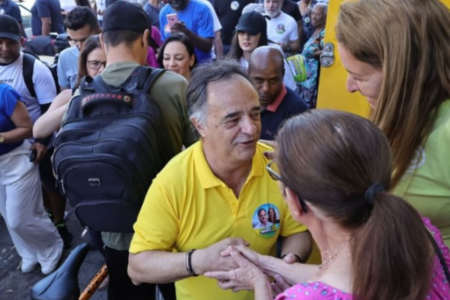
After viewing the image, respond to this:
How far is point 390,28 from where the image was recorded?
1304 mm

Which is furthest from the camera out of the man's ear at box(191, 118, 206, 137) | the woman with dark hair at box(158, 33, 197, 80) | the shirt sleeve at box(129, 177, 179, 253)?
the woman with dark hair at box(158, 33, 197, 80)

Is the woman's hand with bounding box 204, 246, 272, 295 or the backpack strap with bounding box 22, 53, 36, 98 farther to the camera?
the backpack strap with bounding box 22, 53, 36, 98

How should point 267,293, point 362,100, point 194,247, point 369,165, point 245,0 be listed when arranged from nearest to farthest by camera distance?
point 369,165
point 267,293
point 194,247
point 362,100
point 245,0

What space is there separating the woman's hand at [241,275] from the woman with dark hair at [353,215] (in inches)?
11.5

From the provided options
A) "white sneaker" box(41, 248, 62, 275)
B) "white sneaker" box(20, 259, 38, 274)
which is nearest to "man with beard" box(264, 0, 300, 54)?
"white sneaker" box(41, 248, 62, 275)

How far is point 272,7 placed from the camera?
4.89 m

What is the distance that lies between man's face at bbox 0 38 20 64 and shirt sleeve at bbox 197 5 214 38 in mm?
2011

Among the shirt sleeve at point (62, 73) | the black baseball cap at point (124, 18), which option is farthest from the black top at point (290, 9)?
the black baseball cap at point (124, 18)

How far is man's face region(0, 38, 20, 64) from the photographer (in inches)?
125

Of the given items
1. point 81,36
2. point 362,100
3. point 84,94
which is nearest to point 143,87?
point 84,94

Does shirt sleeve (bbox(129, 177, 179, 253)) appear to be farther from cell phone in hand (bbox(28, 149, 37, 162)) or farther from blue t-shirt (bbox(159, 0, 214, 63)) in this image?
blue t-shirt (bbox(159, 0, 214, 63))

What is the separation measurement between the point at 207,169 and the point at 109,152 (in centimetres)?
42

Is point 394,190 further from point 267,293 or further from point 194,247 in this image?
point 194,247

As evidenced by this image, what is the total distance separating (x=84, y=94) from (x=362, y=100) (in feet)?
5.52
